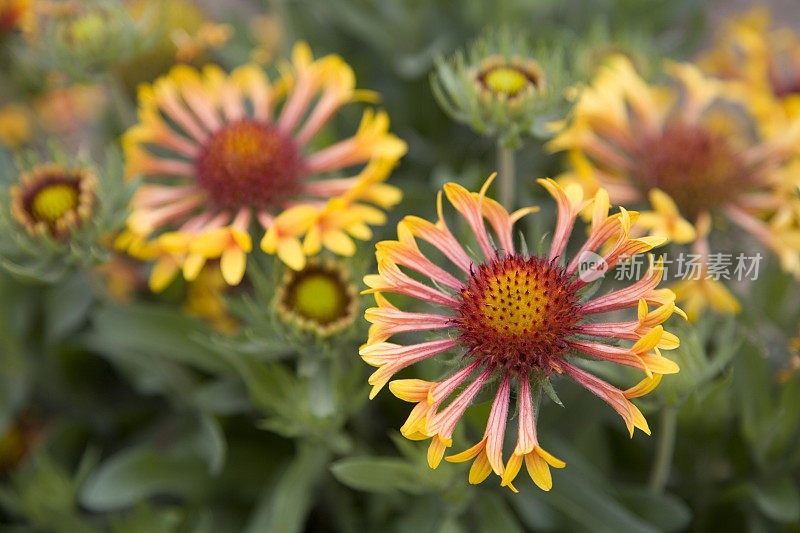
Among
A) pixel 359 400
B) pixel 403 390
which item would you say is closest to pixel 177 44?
pixel 359 400

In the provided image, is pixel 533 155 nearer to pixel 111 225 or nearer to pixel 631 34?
pixel 631 34

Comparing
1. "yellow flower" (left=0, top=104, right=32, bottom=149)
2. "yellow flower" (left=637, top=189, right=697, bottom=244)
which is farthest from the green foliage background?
"yellow flower" (left=0, top=104, right=32, bottom=149)

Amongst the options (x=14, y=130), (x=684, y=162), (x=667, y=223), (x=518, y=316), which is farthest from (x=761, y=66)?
(x=14, y=130)

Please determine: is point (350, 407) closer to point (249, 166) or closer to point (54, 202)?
point (249, 166)

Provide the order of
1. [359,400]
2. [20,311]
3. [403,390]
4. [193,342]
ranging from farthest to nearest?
1. [20,311]
2. [193,342]
3. [359,400]
4. [403,390]

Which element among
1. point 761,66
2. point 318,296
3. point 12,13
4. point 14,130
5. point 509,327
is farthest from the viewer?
point 14,130

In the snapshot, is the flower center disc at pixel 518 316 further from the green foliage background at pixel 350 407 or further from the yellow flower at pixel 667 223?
the yellow flower at pixel 667 223
